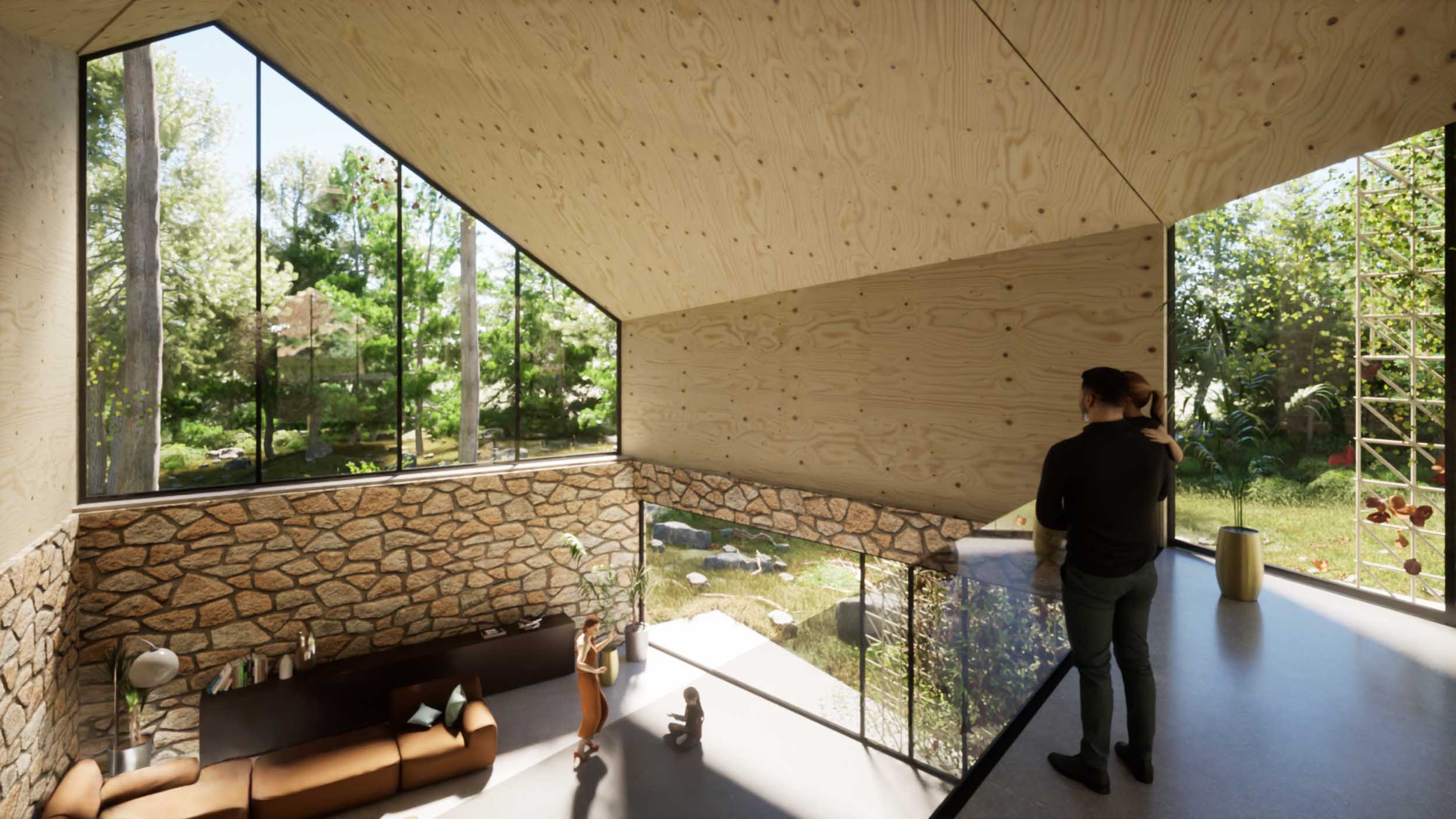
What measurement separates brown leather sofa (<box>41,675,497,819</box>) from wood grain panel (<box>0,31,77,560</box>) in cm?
192

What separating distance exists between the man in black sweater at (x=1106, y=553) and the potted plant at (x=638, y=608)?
19.6 ft

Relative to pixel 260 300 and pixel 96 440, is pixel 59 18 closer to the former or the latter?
pixel 260 300

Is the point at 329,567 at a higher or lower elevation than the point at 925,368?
lower

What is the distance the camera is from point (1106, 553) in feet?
6.43

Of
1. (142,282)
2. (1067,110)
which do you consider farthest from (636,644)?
(1067,110)

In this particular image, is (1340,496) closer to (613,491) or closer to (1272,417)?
(1272,417)

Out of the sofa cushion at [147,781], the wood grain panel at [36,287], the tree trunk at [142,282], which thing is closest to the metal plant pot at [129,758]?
the sofa cushion at [147,781]

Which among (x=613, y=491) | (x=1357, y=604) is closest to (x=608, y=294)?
(x=613, y=491)

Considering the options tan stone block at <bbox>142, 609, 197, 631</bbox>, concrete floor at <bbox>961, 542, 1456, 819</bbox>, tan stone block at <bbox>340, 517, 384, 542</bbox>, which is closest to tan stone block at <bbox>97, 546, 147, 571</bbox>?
tan stone block at <bbox>142, 609, 197, 631</bbox>

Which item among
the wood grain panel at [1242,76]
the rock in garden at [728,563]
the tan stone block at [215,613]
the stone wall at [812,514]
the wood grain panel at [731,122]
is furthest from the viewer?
the rock in garden at [728,563]

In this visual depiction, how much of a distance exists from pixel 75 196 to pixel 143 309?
1134 mm

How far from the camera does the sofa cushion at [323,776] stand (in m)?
4.55

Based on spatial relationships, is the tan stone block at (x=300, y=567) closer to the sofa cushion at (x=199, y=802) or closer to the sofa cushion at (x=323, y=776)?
the sofa cushion at (x=323, y=776)

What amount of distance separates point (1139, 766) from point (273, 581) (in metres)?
6.75
